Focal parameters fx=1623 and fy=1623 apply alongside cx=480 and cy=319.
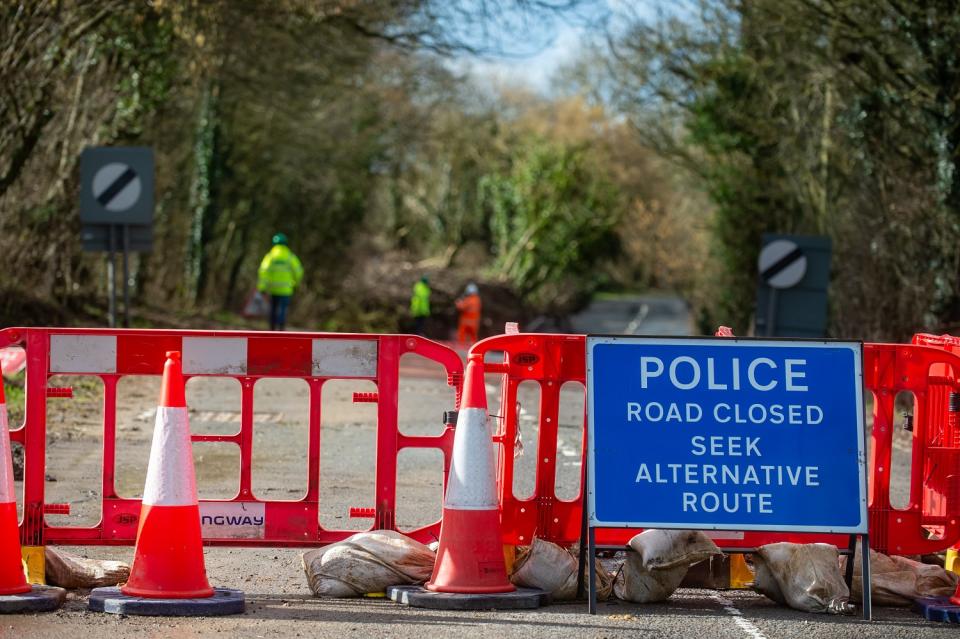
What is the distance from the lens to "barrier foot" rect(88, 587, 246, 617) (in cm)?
679

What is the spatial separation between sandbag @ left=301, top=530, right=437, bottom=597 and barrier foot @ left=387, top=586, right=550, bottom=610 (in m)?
0.15

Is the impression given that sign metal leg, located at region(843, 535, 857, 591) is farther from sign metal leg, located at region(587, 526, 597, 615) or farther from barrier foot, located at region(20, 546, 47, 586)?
barrier foot, located at region(20, 546, 47, 586)

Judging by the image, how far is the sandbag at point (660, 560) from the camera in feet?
24.1

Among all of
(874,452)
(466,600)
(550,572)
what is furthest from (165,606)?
(874,452)

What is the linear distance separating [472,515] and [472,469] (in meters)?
0.20

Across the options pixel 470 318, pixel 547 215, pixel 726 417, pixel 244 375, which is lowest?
pixel 726 417

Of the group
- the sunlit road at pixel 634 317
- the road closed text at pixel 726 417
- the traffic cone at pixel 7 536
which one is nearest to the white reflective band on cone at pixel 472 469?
the road closed text at pixel 726 417

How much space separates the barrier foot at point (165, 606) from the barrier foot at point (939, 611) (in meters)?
3.03

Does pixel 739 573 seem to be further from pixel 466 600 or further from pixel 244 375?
pixel 244 375

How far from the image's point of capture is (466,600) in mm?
7066

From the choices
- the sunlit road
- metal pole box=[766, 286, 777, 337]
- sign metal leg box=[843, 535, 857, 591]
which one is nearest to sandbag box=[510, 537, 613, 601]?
sign metal leg box=[843, 535, 857, 591]

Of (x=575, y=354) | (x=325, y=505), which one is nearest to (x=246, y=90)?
(x=325, y=505)

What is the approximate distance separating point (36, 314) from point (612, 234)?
42487 millimetres

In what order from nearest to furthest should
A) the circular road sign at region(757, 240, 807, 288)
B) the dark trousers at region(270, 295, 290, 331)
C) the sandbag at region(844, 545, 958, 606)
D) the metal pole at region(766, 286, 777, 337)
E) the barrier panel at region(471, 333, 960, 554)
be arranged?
the sandbag at region(844, 545, 958, 606), the barrier panel at region(471, 333, 960, 554), the circular road sign at region(757, 240, 807, 288), the metal pole at region(766, 286, 777, 337), the dark trousers at region(270, 295, 290, 331)
